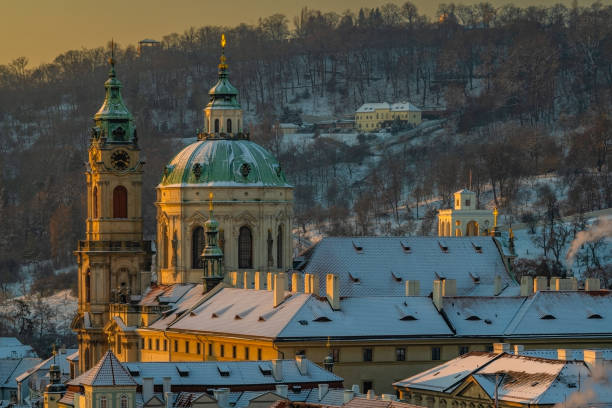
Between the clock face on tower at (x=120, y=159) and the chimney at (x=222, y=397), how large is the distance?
55.8m

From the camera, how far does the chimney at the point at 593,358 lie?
12043 centimetres

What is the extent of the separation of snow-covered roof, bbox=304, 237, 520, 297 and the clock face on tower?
1718cm

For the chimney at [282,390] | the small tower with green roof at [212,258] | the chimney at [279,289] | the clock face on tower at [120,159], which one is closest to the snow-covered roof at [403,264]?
the small tower with green roof at [212,258]

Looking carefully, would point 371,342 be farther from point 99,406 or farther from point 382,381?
point 99,406

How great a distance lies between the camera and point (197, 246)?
175625 mm

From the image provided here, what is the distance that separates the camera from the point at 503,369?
127 meters

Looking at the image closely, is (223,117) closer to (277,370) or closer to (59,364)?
(59,364)

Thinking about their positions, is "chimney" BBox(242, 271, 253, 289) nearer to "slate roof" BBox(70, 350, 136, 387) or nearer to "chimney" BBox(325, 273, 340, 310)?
"chimney" BBox(325, 273, 340, 310)

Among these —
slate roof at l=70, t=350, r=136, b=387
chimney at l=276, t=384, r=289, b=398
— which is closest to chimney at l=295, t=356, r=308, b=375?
chimney at l=276, t=384, r=289, b=398

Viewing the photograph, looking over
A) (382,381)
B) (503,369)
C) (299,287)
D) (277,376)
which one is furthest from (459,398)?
(299,287)

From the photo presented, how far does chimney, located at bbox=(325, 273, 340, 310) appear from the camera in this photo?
15150 centimetres

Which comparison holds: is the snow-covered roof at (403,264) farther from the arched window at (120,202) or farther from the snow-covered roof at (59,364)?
the snow-covered roof at (59,364)

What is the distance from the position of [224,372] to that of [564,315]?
98.9 ft

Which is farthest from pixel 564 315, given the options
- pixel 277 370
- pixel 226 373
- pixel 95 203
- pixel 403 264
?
pixel 95 203
